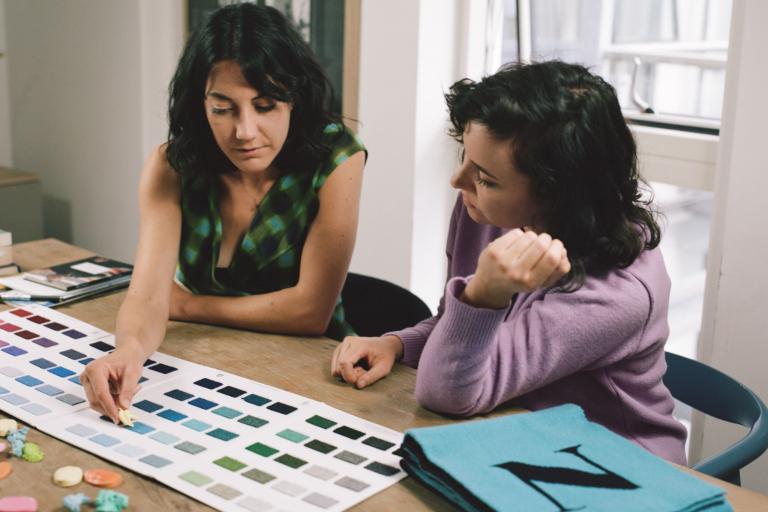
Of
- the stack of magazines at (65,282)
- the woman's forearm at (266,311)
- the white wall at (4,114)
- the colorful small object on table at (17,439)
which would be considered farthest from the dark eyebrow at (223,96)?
the white wall at (4,114)

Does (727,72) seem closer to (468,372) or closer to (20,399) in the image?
(468,372)

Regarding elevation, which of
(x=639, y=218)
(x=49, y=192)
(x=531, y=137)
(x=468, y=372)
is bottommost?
(x=49, y=192)

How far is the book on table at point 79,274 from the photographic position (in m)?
1.84

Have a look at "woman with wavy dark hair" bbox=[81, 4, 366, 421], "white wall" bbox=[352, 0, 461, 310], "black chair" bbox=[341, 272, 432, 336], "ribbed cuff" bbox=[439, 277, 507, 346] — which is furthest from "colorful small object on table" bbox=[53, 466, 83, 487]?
"white wall" bbox=[352, 0, 461, 310]

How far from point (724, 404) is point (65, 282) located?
125cm

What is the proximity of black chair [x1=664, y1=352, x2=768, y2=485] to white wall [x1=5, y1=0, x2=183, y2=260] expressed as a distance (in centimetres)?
248

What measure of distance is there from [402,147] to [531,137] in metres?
1.54

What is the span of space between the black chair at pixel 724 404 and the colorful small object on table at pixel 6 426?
3.17 ft

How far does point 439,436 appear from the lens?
116 centimetres

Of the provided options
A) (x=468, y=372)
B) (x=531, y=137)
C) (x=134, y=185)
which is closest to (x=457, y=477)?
(x=468, y=372)

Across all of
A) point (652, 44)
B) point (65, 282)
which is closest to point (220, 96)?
point (65, 282)

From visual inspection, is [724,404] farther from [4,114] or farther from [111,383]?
[4,114]

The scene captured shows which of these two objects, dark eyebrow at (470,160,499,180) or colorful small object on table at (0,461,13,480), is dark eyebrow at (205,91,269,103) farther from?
colorful small object on table at (0,461,13,480)

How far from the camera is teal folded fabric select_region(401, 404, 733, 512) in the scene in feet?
3.45
